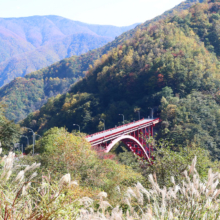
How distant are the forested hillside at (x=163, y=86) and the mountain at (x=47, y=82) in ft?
187

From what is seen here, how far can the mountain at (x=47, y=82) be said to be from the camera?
472 ft

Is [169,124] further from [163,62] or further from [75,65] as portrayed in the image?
[75,65]

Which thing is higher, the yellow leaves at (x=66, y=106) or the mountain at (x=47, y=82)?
the mountain at (x=47, y=82)

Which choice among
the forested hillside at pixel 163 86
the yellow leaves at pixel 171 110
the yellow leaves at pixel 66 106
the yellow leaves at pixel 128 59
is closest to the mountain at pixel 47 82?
the forested hillside at pixel 163 86

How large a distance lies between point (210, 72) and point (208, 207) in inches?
2477

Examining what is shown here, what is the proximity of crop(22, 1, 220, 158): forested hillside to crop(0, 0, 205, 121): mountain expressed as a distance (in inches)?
2243

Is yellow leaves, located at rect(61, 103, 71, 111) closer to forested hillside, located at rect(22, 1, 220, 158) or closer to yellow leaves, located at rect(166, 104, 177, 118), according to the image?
forested hillside, located at rect(22, 1, 220, 158)

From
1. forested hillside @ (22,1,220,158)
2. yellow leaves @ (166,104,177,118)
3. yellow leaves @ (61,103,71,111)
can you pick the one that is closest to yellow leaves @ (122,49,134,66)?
forested hillside @ (22,1,220,158)

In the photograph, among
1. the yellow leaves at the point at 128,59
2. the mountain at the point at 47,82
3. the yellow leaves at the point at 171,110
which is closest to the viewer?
the yellow leaves at the point at 171,110

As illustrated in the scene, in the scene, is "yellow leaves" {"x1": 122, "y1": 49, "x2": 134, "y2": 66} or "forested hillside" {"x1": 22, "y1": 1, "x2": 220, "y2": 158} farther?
"yellow leaves" {"x1": 122, "y1": 49, "x2": 134, "y2": 66}

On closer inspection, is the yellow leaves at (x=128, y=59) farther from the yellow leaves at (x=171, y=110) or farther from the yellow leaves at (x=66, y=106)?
the yellow leaves at (x=171, y=110)

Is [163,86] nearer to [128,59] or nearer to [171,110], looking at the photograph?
[171,110]

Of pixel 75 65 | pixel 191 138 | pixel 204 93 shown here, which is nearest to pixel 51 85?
pixel 75 65

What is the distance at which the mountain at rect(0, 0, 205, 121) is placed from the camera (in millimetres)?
143875
